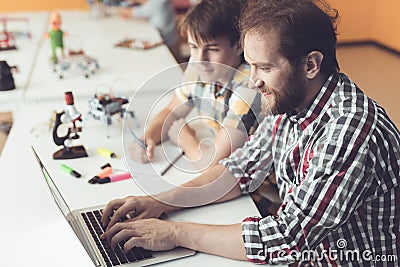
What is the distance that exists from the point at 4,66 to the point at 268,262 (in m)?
1.33

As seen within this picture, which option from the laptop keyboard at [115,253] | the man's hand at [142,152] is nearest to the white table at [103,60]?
the man's hand at [142,152]

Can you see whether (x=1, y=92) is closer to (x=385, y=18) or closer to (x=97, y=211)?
(x=97, y=211)

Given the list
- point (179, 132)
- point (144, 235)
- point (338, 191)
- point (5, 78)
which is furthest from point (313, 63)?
point (5, 78)

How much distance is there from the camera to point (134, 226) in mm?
1155

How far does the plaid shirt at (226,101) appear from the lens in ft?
4.93

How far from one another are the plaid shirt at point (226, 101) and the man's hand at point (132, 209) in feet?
1.20

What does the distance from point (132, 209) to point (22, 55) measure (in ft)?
4.87

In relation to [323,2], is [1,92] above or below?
below

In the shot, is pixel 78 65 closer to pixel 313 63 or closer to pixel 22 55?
pixel 22 55

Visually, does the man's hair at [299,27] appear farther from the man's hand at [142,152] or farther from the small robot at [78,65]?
the small robot at [78,65]

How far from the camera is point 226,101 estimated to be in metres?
1.62

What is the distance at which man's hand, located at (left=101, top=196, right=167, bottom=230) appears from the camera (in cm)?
122

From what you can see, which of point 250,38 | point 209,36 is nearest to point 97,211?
point 250,38

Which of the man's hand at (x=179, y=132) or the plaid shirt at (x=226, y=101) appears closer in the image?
the plaid shirt at (x=226, y=101)
